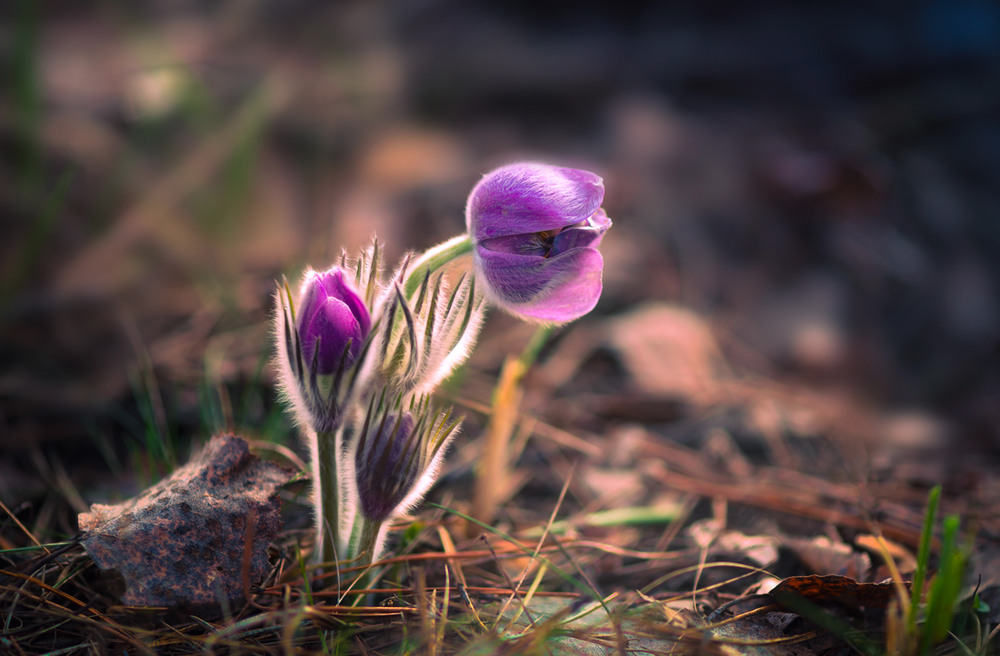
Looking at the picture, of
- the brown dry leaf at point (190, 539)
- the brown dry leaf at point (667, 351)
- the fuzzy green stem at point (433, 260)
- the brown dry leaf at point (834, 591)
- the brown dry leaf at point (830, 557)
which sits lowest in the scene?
the brown dry leaf at point (667, 351)

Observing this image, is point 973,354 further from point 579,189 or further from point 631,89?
point 579,189

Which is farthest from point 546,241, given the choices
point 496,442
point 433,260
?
point 496,442

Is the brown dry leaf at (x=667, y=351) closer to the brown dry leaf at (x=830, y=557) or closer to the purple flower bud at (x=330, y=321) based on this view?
the brown dry leaf at (x=830, y=557)

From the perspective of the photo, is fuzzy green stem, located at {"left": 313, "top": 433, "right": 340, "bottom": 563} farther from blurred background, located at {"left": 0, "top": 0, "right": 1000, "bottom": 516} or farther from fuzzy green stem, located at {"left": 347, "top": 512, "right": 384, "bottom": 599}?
blurred background, located at {"left": 0, "top": 0, "right": 1000, "bottom": 516}

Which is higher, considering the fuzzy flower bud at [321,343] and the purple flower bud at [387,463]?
the fuzzy flower bud at [321,343]

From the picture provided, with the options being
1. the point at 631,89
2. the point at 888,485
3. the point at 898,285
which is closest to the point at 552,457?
the point at 888,485

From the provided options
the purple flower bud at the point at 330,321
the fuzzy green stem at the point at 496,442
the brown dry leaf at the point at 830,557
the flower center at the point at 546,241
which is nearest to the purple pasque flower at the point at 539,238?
the flower center at the point at 546,241
